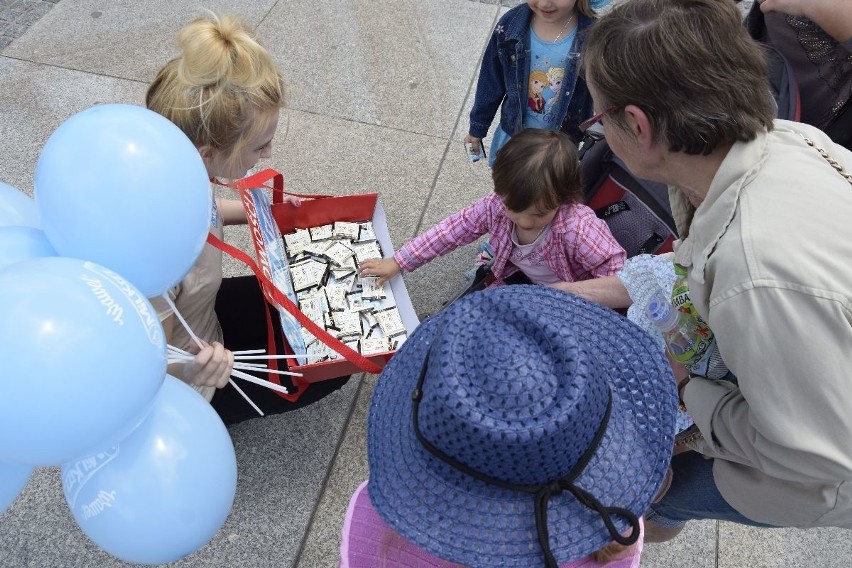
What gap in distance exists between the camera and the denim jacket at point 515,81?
2723 mm

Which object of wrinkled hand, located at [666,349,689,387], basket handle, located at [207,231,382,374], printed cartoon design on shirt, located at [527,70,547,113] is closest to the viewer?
wrinkled hand, located at [666,349,689,387]

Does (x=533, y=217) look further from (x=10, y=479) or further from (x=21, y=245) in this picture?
(x=10, y=479)

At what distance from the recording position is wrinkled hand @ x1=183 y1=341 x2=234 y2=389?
5.27 feet

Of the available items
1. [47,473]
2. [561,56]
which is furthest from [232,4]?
[47,473]

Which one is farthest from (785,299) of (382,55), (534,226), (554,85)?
(382,55)

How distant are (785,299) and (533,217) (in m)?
1.23

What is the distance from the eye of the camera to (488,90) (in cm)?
297

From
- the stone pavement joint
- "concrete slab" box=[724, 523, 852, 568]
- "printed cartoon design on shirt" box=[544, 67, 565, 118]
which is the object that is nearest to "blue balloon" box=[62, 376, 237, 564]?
"concrete slab" box=[724, 523, 852, 568]

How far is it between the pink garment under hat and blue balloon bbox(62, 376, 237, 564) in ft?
1.01

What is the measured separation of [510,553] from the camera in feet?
3.68

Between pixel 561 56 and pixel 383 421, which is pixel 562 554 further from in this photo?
pixel 561 56

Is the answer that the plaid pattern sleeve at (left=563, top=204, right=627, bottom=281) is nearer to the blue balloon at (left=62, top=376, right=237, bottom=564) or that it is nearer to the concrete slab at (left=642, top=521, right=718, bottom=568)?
the concrete slab at (left=642, top=521, right=718, bottom=568)

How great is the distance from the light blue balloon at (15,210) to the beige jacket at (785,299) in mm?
1427

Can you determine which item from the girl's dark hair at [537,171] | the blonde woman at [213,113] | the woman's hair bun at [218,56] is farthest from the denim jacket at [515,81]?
the woman's hair bun at [218,56]
